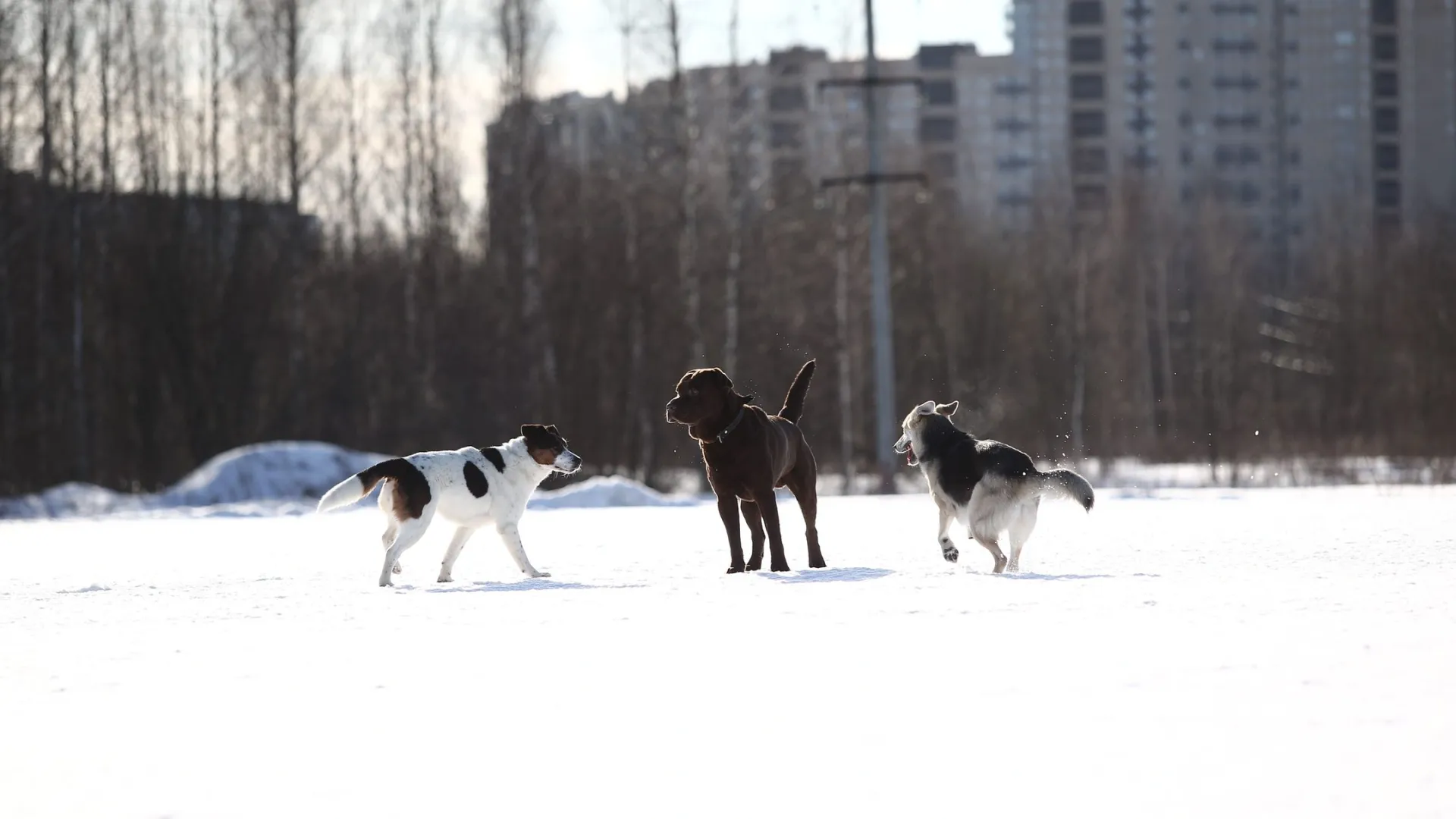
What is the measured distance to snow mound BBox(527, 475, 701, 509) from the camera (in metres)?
21.9

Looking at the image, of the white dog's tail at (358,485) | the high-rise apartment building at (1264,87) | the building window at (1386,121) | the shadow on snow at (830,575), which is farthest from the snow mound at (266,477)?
the building window at (1386,121)

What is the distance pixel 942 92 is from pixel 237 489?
84731 millimetres

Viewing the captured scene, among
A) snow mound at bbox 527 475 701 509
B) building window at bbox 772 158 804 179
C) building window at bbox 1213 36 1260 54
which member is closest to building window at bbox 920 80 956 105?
building window at bbox 1213 36 1260 54

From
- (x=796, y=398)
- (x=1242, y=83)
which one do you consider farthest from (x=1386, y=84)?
(x=796, y=398)

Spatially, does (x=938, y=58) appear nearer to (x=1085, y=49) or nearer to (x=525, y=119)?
(x=1085, y=49)

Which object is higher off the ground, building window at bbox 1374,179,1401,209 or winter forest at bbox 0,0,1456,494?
building window at bbox 1374,179,1401,209

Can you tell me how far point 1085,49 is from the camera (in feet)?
324

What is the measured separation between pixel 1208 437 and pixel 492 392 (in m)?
16.3

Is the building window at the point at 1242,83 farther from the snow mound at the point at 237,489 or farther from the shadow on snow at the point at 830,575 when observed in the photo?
the shadow on snow at the point at 830,575

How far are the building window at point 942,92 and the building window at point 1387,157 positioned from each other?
24.1 m

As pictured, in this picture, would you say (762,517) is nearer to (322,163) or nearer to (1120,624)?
(1120,624)

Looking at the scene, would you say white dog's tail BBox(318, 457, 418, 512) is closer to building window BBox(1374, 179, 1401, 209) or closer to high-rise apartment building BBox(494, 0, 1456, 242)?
high-rise apartment building BBox(494, 0, 1456, 242)

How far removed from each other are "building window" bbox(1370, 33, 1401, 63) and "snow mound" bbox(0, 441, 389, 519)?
85476mm

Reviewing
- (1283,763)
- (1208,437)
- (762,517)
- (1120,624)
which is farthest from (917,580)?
(1208,437)
